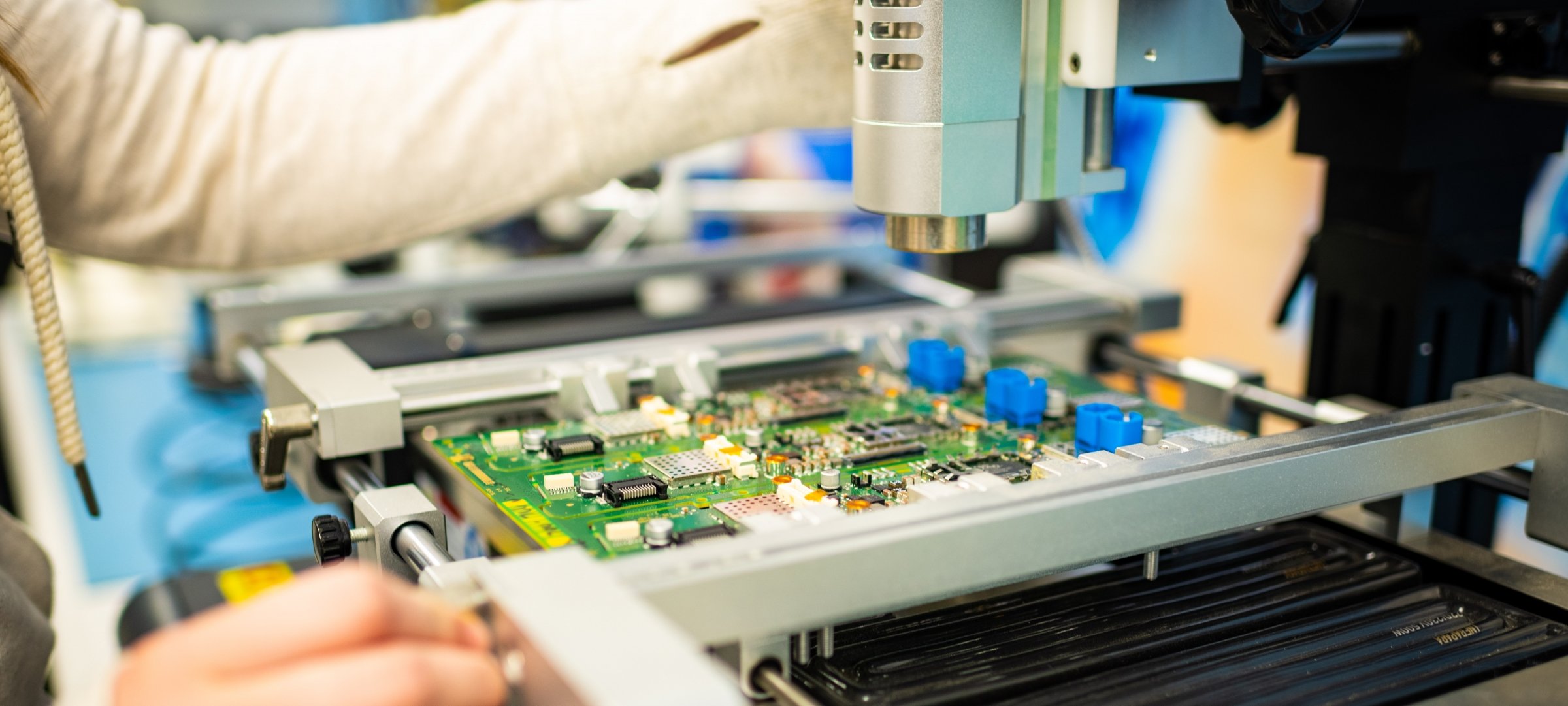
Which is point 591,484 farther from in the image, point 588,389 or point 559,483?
point 588,389

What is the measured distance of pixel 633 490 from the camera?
0.88 metres

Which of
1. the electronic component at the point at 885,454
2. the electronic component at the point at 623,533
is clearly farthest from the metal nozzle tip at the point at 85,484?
the electronic component at the point at 885,454

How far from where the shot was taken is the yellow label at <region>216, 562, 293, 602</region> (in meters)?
1.39

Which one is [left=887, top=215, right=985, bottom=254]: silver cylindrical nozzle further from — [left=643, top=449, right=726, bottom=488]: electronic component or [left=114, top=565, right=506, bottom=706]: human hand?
[left=114, top=565, right=506, bottom=706]: human hand

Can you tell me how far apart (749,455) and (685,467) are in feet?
0.17

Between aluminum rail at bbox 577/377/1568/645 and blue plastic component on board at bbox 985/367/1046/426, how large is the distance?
22 centimetres

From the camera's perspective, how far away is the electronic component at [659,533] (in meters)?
0.79

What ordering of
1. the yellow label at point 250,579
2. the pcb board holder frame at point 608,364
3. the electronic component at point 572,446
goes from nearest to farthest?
1. the electronic component at point 572,446
2. the pcb board holder frame at point 608,364
3. the yellow label at point 250,579

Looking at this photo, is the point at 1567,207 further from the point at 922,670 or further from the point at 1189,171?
the point at 922,670

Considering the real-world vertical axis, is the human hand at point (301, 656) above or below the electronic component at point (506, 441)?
above

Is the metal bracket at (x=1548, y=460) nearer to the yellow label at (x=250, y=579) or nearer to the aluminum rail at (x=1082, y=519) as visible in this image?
the aluminum rail at (x=1082, y=519)

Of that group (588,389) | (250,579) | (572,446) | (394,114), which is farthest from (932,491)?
(250,579)

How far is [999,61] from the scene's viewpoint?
0.87 meters

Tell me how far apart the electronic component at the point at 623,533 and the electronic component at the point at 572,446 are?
0.17 m
